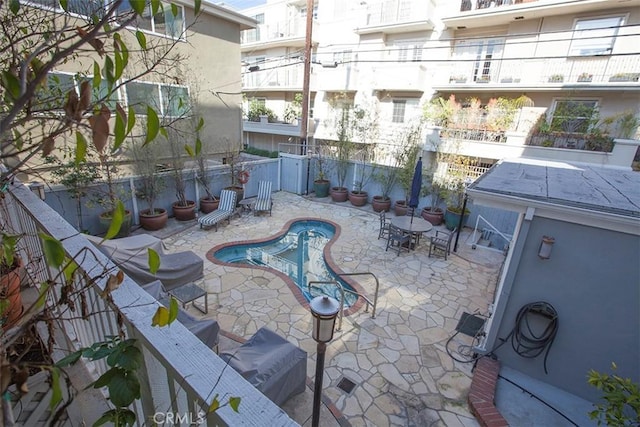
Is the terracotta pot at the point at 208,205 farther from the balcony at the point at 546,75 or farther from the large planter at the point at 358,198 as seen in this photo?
the balcony at the point at 546,75

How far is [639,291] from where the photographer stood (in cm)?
379

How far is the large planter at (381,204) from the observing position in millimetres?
11781

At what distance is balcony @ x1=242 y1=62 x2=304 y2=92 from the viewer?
67.8 ft

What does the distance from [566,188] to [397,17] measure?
15547mm

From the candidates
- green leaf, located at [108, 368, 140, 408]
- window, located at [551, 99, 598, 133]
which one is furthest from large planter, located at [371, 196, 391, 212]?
green leaf, located at [108, 368, 140, 408]

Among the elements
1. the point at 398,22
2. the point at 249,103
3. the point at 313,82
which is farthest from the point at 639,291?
the point at 249,103

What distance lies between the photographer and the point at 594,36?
12.9m

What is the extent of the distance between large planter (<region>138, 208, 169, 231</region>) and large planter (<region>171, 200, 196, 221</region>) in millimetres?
489

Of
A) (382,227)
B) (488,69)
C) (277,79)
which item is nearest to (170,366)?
(382,227)

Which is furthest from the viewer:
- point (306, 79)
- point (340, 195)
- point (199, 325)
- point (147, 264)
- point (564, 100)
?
point (564, 100)

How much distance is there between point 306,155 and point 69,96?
12953 millimetres

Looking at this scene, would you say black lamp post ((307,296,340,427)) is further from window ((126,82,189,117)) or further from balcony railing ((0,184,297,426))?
window ((126,82,189,117))

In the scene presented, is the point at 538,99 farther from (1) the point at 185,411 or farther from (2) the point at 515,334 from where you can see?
(1) the point at 185,411

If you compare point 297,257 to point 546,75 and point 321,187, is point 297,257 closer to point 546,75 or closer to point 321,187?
point 321,187
